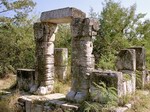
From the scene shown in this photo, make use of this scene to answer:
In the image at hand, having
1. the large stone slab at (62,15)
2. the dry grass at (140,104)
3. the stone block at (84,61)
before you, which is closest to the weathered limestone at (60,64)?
the large stone slab at (62,15)

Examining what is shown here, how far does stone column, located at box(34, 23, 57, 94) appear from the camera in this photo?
30.3ft

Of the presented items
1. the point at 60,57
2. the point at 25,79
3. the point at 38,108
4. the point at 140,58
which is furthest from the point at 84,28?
the point at 60,57

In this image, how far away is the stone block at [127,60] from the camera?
29.2 ft

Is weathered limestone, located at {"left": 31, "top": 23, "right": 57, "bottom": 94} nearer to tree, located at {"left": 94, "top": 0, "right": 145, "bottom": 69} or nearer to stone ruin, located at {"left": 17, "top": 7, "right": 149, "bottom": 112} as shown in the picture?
stone ruin, located at {"left": 17, "top": 7, "right": 149, "bottom": 112}

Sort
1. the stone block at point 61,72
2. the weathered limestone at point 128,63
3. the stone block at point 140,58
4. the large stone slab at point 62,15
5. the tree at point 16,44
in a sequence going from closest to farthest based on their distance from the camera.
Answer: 1. the large stone slab at point 62,15
2. the weathered limestone at point 128,63
3. the stone block at point 140,58
4. the stone block at point 61,72
5. the tree at point 16,44

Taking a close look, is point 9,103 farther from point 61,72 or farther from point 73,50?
point 61,72

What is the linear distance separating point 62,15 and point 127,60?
118 inches

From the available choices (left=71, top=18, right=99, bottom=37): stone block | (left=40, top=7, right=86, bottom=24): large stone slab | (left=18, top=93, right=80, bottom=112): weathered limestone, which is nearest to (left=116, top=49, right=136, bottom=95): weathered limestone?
(left=71, top=18, right=99, bottom=37): stone block

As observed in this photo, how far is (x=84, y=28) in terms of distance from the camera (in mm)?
7402

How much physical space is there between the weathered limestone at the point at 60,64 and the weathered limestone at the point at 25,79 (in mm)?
1707

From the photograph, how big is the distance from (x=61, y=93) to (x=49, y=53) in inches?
64.0

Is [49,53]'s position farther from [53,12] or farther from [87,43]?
[87,43]

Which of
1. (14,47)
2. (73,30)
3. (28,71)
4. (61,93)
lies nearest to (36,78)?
(28,71)

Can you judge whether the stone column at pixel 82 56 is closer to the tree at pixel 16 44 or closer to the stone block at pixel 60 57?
the stone block at pixel 60 57
